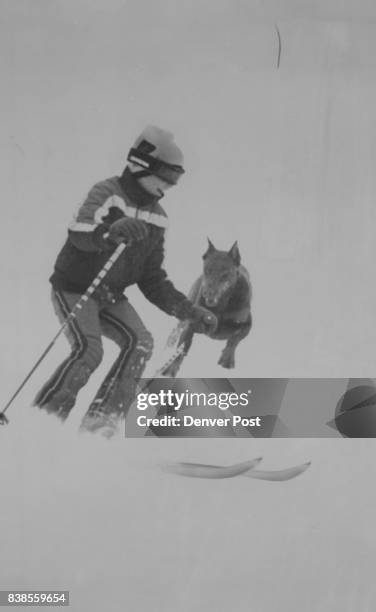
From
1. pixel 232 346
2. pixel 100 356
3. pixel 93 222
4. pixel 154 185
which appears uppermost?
pixel 154 185

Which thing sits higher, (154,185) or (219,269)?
(154,185)

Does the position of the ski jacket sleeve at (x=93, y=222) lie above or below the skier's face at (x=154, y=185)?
below

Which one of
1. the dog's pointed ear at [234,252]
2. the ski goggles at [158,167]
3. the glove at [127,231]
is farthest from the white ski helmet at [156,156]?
the dog's pointed ear at [234,252]

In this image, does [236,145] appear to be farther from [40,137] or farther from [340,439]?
[340,439]

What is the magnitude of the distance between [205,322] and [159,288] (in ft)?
0.50

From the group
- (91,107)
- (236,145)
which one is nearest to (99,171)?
(91,107)

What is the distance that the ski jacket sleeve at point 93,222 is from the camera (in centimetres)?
189

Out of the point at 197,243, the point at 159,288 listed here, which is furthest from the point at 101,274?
the point at 197,243

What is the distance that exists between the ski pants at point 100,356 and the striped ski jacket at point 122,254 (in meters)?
0.05

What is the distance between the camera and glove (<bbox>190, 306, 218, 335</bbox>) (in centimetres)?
192

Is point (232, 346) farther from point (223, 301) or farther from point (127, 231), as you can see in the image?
point (127, 231)

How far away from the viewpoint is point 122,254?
1.90m

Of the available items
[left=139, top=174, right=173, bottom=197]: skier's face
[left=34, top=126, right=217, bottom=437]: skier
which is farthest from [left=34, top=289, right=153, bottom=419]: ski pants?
[left=139, top=174, right=173, bottom=197]: skier's face

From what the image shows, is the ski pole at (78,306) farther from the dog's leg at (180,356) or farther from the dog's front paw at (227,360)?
the dog's front paw at (227,360)
